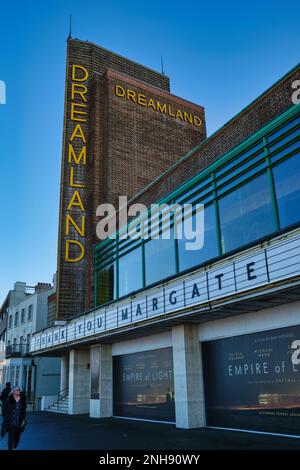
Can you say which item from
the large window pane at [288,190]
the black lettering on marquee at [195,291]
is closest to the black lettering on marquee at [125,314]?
the black lettering on marquee at [195,291]

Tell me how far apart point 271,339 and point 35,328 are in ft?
94.0

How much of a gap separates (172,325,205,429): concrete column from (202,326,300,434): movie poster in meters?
0.25

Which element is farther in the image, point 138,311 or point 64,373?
point 64,373

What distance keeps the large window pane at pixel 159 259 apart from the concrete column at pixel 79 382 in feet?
27.7

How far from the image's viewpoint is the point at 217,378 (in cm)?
1388

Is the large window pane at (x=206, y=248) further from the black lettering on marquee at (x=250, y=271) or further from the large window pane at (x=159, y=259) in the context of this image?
the black lettering on marquee at (x=250, y=271)

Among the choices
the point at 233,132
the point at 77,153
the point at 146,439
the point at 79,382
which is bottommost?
the point at 146,439

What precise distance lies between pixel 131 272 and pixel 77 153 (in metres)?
11.3

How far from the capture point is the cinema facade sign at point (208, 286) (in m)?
9.86

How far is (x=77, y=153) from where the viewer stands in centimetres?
2755

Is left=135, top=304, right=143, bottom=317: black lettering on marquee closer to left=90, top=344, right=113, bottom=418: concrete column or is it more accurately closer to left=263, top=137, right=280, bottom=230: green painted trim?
left=90, top=344, right=113, bottom=418: concrete column

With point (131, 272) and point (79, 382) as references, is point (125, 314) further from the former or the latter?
point (79, 382)

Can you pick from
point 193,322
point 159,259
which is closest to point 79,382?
point 159,259
